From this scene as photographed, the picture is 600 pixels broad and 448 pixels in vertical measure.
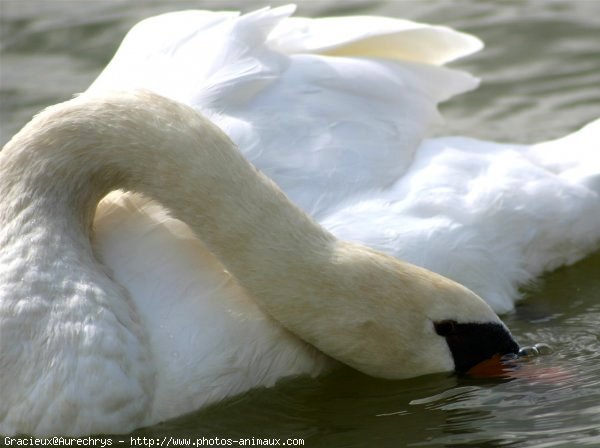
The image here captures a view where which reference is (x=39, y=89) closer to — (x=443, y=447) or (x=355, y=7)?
(x=355, y=7)

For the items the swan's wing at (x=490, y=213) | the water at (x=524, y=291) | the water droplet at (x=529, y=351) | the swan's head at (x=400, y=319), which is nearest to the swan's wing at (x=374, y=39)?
the swan's wing at (x=490, y=213)

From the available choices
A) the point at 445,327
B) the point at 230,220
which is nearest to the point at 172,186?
the point at 230,220

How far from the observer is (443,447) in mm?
5066

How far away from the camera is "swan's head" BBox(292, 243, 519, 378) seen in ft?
17.1

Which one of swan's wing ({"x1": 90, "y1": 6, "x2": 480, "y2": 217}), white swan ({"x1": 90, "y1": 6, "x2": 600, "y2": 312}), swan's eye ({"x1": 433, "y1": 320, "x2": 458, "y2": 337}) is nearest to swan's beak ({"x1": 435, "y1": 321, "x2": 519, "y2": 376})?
swan's eye ({"x1": 433, "y1": 320, "x2": 458, "y2": 337})

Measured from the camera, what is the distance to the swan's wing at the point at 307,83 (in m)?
5.95

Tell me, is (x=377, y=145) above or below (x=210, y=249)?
below

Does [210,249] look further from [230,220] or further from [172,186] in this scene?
[172,186]

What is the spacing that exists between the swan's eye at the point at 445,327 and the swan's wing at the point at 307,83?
812 mm

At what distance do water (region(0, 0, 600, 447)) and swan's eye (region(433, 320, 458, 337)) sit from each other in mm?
214

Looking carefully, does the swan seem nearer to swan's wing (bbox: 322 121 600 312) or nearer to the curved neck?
the curved neck

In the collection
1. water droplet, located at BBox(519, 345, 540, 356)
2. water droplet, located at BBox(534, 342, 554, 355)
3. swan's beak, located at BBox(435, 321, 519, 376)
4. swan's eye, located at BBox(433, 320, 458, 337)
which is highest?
swan's eye, located at BBox(433, 320, 458, 337)

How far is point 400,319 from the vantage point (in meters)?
5.23

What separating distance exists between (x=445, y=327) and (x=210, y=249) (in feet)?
3.23
